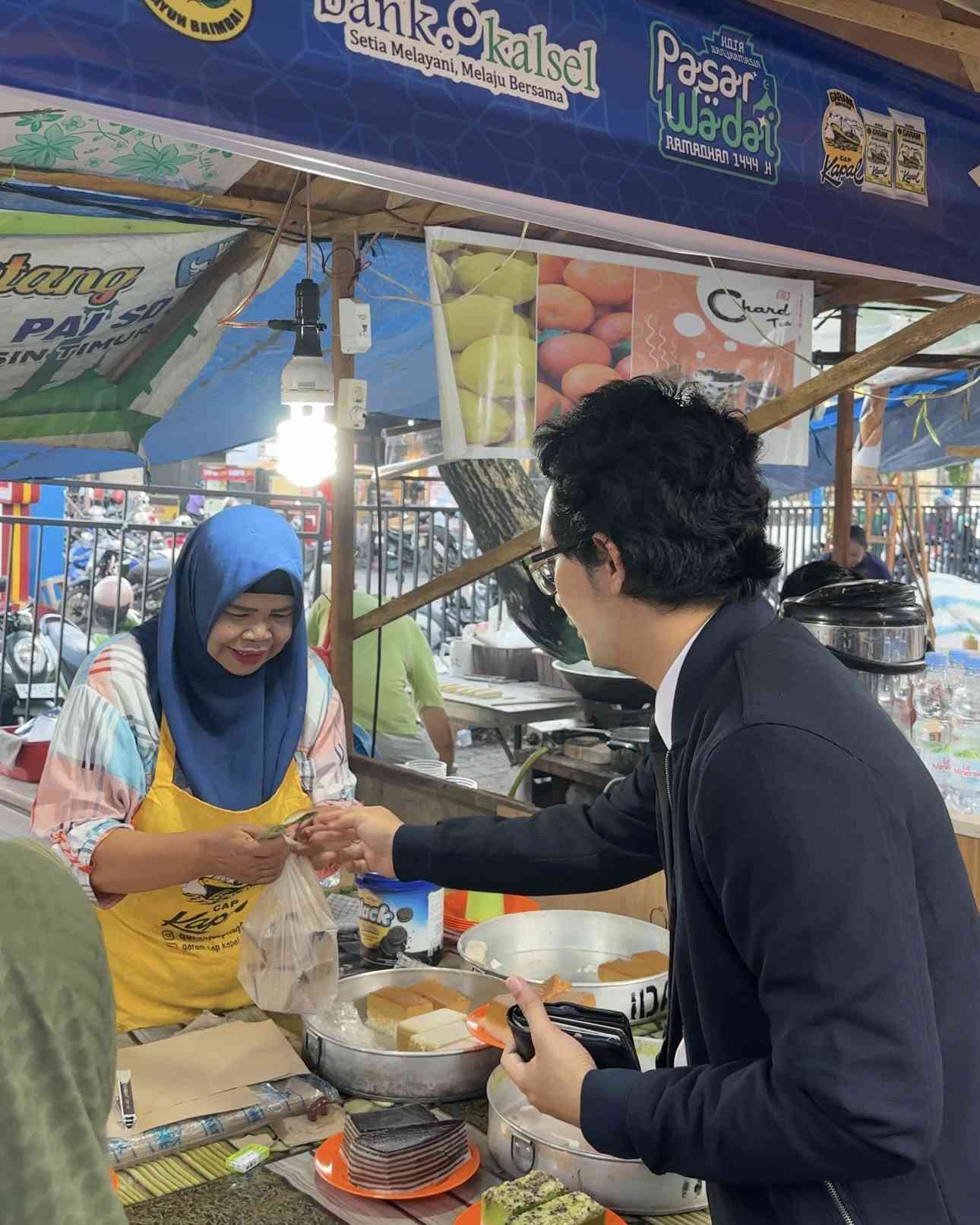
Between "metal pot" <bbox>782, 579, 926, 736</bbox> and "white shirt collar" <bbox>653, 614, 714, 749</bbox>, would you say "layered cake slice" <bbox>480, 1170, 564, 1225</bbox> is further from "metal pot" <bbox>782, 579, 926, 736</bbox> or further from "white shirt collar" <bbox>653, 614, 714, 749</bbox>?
"metal pot" <bbox>782, 579, 926, 736</bbox>

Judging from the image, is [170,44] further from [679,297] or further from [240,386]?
[240,386]

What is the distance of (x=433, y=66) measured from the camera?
1.99 metres

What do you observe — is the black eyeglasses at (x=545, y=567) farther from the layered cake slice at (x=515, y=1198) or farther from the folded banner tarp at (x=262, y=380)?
the folded banner tarp at (x=262, y=380)

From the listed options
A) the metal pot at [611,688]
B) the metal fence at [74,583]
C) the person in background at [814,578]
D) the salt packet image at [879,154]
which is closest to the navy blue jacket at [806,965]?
the salt packet image at [879,154]

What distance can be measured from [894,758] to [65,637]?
317 inches

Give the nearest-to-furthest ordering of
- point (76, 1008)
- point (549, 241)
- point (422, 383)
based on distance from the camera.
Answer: point (76, 1008) → point (549, 241) → point (422, 383)

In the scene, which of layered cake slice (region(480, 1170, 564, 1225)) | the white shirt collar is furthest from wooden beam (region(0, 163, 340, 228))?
layered cake slice (region(480, 1170, 564, 1225))

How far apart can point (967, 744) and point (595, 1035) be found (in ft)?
6.54

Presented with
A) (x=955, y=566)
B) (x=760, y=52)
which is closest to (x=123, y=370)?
(x=760, y=52)

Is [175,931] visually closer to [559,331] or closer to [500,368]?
[500,368]

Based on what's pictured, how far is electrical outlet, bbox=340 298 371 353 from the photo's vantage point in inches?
157

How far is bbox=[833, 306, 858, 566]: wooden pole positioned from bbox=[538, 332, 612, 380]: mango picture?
81.2 inches

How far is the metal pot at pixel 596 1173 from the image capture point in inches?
60.1

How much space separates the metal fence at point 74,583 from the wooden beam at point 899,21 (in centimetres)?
514
